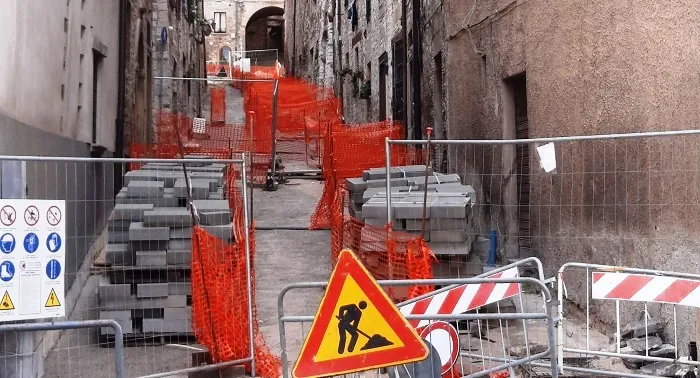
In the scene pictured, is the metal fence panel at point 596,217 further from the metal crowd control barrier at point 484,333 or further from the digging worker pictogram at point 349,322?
the digging worker pictogram at point 349,322

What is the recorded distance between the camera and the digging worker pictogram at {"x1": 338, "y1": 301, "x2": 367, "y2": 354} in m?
4.03

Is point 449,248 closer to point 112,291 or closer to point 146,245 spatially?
point 146,245

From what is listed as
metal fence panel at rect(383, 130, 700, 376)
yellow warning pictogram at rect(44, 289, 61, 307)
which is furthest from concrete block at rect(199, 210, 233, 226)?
yellow warning pictogram at rect(44, 289, 61, 307)

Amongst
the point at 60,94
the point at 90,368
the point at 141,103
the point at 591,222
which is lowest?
the point at 90,368

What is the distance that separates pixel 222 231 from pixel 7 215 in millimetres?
3391

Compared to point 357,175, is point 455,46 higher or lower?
higher

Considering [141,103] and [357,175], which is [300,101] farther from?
[357,175]

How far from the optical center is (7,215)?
17.2ft

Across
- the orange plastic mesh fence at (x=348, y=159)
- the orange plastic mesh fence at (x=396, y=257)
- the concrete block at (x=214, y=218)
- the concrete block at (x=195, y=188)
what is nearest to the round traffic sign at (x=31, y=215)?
the concrete block at (x=214, y=218)

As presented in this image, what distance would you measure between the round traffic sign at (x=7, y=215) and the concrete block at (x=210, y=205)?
11.2 feet

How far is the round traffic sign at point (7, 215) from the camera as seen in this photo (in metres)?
5.23

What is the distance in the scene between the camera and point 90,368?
6930mm

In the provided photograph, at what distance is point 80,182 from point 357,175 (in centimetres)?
557

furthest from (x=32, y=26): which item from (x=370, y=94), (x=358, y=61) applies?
(x=358, y=61)
